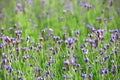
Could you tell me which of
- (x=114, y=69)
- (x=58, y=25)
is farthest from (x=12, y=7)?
(x=114, y=69)

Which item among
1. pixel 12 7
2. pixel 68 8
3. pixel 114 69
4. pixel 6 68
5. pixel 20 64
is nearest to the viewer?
pixel 114 69

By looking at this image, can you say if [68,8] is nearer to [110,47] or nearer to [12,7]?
[12,7]

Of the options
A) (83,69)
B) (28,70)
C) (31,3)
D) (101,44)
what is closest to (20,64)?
(28,70)

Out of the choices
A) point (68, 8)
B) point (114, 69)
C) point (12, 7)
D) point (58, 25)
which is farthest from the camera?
point (12, 7)

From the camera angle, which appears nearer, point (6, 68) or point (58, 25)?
point (6, 68)

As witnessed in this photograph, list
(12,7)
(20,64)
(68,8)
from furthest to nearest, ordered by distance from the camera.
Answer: (12,7), (68,8), (20,64)

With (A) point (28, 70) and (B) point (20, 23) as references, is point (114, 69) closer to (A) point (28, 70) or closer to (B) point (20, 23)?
(A) point (28, 70)
